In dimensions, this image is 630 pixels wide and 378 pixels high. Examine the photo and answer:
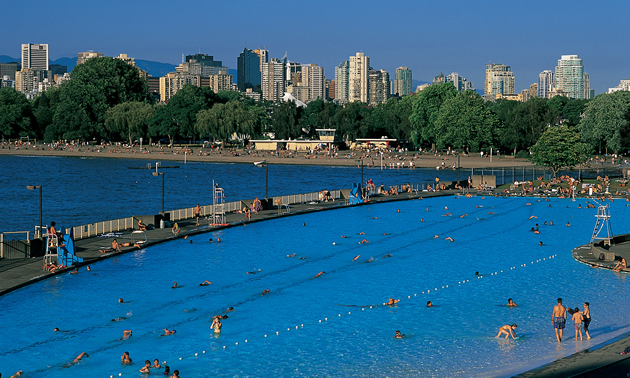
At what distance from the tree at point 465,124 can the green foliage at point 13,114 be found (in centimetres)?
9181

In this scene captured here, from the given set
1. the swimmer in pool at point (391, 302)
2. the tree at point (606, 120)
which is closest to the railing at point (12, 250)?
the swimmer in pool at point (391, 302)

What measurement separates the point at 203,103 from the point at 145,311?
128860 millimetres

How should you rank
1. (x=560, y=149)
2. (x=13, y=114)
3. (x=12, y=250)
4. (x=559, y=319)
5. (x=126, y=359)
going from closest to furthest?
(x=126, y=359) → (x=559, y=319) → (x=12, y=250) → (x=560, y=149) → (x=13, y=114)

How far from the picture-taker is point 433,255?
136ft

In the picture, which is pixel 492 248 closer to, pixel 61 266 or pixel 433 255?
pixel 433 255

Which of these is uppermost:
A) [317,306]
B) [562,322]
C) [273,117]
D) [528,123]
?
[273,117]

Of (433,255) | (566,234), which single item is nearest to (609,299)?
(433,255)

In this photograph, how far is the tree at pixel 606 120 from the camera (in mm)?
106438

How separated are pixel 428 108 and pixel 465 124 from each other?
14.5 metres

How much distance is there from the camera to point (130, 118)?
5674 inches

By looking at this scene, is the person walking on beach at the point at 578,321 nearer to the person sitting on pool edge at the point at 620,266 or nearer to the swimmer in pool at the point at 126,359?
the person sitting on pool edge at the point at 620,266

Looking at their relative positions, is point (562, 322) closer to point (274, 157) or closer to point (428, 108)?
point (428, 108)

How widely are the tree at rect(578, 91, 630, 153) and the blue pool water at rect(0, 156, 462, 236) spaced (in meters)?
23.7

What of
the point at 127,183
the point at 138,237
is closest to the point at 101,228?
the point at 138,237
